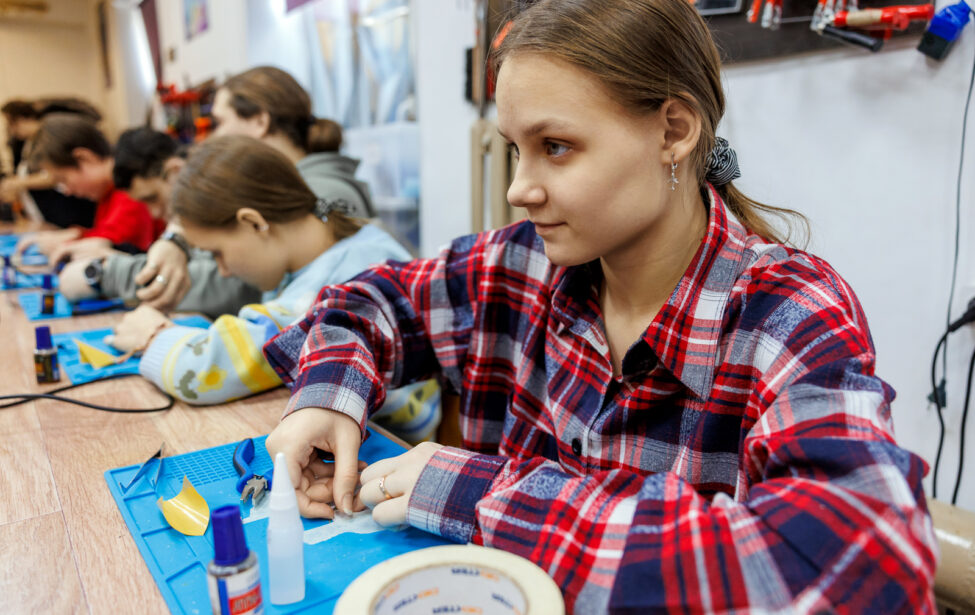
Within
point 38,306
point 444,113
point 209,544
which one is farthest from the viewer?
point 444,113

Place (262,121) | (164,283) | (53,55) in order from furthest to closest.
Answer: (53,55) < (262,121) < (164,283)

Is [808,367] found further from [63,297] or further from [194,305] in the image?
[63,297]

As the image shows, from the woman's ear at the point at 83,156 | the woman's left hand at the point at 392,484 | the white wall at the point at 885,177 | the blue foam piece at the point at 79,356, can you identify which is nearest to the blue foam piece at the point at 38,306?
the blue foam piece at the point at 79,356

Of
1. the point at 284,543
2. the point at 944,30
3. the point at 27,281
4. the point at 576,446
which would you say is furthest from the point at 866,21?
the point at 27,281

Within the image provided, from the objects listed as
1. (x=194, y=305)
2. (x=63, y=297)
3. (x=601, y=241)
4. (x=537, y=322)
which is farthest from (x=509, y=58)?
(x=63, y=297)

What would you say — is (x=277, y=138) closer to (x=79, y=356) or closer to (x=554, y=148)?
(x=79, y=356)

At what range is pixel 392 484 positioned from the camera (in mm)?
627

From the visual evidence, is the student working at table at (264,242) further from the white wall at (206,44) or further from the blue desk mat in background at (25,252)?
the white wall at (206,44)

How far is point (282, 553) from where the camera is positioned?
508 mm

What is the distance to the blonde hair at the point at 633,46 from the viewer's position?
0.65 m

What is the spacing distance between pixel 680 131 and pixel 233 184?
93cm

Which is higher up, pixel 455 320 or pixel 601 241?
pixel 601 241

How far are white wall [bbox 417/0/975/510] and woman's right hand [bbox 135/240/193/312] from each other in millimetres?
1344

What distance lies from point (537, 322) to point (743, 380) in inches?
11.5
